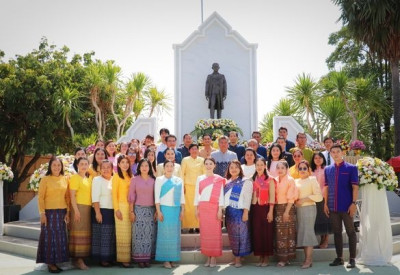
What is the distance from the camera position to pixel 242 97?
48.6 feet

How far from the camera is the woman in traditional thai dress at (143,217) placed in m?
6.08

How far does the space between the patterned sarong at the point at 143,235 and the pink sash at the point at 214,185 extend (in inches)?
33.7

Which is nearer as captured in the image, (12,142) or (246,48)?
(246,48)

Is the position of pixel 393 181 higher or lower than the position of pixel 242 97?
lower

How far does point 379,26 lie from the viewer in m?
13.9

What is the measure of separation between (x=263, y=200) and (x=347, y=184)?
48.2 inches

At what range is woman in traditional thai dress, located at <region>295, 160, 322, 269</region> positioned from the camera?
6.07 m

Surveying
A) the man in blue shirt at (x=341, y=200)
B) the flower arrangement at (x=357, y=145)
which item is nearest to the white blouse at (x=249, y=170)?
the man in blue shirt at (x=341, y=200)

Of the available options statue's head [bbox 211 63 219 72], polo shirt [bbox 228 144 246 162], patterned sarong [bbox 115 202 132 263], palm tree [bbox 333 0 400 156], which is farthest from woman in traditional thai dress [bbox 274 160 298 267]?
palm tree [bbox 333 0 400 156]

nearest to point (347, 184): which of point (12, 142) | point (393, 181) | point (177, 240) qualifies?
point (393, 181)

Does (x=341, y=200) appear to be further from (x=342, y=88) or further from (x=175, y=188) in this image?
(x=342, y=88)

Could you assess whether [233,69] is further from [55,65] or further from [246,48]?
[55,65]

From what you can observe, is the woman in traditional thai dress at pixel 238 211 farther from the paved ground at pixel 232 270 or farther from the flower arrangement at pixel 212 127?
the flower arrangement at pixel 212 127

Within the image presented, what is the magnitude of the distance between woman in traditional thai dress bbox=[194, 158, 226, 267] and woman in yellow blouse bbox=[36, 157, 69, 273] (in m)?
1.94
